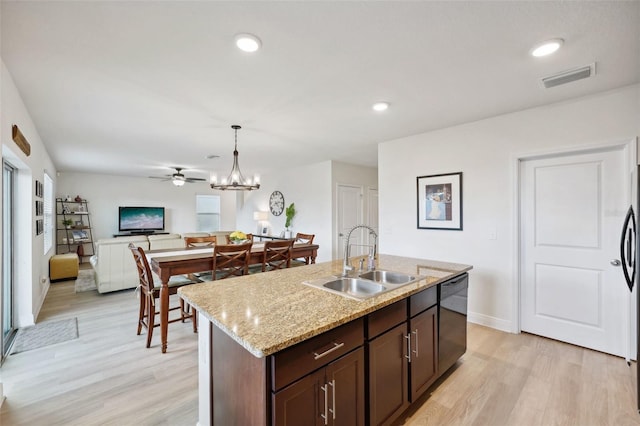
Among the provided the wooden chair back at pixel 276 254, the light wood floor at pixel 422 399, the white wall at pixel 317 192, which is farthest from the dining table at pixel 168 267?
the white wall at pixel 317 192

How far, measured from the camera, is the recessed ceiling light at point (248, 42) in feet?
5.78

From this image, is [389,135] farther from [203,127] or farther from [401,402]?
[401,402]

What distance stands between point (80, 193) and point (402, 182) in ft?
28.7

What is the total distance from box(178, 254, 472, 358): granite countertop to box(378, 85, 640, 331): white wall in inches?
55.1

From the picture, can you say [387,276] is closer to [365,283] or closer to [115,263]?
[365,283]

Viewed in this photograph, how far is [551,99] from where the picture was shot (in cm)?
275

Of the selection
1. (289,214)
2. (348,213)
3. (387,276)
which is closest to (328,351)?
(387,276)

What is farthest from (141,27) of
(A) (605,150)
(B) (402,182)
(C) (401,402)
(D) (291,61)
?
(A) (605,150)

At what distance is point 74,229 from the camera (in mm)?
7598

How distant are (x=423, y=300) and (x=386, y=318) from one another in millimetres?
448

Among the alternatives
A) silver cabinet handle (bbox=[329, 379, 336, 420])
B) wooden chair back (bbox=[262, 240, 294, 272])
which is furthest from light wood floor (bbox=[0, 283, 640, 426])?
wooden chair back (bbox=[262, 240, 294, 272])

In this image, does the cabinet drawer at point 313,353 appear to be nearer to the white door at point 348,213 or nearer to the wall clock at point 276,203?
the white door at point 348,213

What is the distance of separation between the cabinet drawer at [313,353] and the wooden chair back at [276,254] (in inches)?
Result: 85.5

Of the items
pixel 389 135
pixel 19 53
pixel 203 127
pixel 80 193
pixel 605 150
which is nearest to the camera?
pixel 19 53
